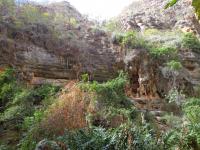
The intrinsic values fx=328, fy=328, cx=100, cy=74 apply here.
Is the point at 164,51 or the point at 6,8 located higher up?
the point at 6,8

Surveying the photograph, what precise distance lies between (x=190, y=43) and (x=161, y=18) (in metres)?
3.19

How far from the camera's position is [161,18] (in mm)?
16141

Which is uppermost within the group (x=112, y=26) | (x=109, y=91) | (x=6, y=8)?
(x=6, y=8)

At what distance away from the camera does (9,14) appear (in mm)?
11711

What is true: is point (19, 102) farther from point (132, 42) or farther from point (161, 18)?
point (161, 18)

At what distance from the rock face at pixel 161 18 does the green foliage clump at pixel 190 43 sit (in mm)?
1017

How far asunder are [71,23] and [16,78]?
4.74 meters

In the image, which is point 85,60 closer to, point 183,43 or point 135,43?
point 135,43

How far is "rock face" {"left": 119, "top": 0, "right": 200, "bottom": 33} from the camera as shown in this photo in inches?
591

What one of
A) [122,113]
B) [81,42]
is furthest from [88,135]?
[81,42]

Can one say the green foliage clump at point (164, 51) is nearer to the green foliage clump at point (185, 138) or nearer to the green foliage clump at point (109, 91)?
the green foliage clump at point (109, 91)

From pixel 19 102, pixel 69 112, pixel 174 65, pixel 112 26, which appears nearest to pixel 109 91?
pixel 69 112

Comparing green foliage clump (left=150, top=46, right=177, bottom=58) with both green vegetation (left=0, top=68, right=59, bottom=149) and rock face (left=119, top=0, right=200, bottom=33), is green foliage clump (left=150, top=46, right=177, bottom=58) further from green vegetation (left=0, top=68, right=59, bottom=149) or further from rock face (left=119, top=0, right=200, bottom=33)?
green vegetation (left=0, top=68, right=59, bottom=149)

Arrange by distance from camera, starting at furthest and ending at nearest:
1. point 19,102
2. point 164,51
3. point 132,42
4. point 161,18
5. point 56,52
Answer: point 161,18 < point 132,42 < point 164,51 < point 56,52 < point 19,102
